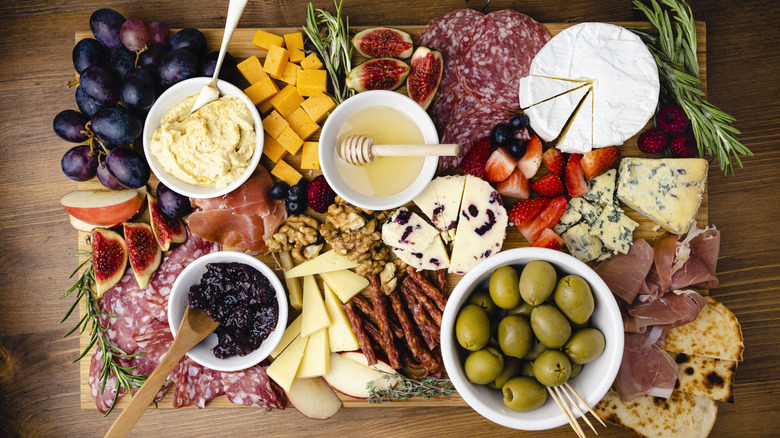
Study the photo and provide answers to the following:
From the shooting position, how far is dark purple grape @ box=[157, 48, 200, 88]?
5.16 feet

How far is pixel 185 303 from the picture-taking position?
1.60 m

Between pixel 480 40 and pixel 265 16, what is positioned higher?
pixel 480 40

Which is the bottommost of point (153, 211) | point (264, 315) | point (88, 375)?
point (88, 375)

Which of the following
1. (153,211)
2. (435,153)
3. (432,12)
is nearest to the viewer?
(435,153)

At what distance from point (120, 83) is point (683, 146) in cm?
205

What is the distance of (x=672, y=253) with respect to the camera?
1.65m

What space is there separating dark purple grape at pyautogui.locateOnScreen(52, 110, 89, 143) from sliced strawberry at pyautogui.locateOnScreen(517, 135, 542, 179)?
1.61 m

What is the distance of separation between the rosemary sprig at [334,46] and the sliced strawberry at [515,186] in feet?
2.16

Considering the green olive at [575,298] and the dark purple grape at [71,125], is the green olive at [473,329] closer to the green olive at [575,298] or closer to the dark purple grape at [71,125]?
the green olive at [575,298]

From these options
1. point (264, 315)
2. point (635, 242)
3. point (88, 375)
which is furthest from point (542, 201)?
point (88, 375)

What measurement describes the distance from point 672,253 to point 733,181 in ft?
1.78

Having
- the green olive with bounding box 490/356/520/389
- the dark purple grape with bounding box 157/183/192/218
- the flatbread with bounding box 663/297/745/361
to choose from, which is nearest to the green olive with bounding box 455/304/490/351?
the green olive with bounding box 490/356/520/389

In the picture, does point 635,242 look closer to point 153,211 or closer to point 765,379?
point 765,379

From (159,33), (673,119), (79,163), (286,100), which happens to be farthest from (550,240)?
(79,163)
